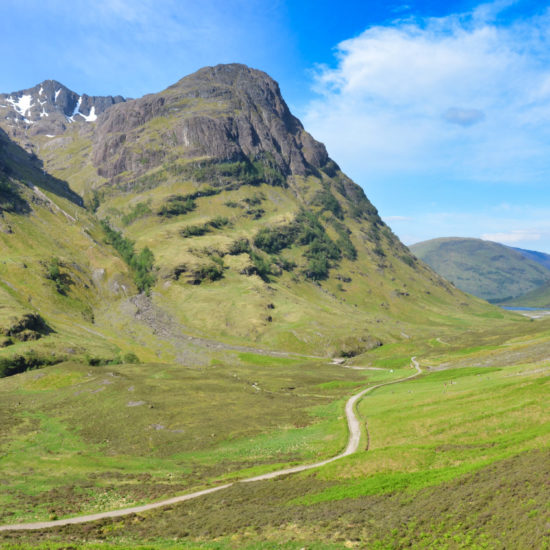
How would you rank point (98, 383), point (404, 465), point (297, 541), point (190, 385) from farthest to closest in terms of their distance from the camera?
point (190, 385), point (98, 383), point (404, 465), point (297, 541)

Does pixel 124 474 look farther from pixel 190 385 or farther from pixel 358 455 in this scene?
pixel 190 385

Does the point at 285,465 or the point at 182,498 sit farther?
the point at 285,465

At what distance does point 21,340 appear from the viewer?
15250 centimetres

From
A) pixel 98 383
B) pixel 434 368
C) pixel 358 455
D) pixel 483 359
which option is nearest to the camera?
pixel 358 455

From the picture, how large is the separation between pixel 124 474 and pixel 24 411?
159ft

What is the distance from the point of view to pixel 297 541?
30188 mm

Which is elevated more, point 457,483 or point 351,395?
point 457,483

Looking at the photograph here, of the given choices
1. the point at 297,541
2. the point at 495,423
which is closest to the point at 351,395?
the point at 495,423

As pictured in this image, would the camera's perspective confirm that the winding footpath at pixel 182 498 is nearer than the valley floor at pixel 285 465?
No

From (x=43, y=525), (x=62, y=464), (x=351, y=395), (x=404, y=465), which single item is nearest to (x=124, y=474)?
(x=62, y=464)

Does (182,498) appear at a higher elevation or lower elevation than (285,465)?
higher

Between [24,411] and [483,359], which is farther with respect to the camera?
[483,359]

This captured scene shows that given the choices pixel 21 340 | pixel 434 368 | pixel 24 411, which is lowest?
pixel 434 368

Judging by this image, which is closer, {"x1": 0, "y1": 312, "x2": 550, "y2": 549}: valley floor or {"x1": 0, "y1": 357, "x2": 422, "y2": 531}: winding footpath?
{"x1": 0, "y1": 312, "x2": 550, "y2": 549}: valley floor
